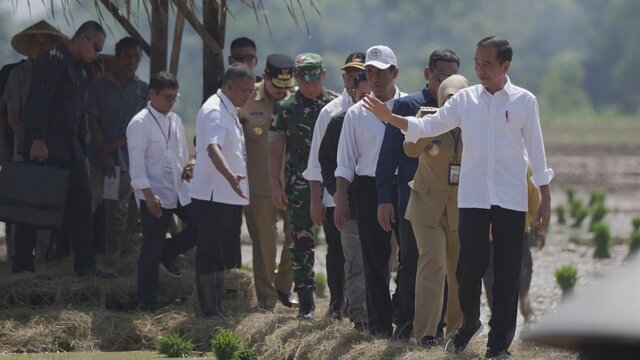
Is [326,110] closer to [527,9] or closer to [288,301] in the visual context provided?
[288,301]

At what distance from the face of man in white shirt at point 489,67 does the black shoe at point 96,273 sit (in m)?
3.74

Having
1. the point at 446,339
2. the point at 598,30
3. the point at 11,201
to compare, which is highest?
the point at 598,30

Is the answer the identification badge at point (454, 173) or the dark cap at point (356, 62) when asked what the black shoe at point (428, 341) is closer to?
the identification badge at point (454, 173)

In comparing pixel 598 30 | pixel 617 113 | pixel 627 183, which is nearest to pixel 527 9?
pixel 598 30

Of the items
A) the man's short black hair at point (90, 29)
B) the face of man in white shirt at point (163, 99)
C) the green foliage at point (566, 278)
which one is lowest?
the green foliage at point (566, 278)

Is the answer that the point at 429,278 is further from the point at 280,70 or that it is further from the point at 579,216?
the point at 579,216

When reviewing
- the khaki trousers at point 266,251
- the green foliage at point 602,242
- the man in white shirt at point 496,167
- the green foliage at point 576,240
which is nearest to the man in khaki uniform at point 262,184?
the khaki trousers at point 266,251

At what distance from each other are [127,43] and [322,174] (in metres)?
2.36

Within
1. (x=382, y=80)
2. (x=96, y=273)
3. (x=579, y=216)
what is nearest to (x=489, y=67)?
(x=382, y=80)

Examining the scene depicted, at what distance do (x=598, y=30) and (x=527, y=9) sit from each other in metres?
7.21

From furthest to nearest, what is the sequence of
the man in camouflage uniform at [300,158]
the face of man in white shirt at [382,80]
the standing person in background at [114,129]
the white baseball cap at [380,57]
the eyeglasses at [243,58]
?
the eyeglasses at [243,58] < the standing person in background at [114,129] < the man in camouflage uniform at [300,158] < the face of man in white shirt at [382,80] < the white baseball cap at [380,57]

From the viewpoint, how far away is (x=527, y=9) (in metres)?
121

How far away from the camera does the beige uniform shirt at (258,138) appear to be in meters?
10.8

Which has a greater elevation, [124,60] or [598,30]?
[598,30]
